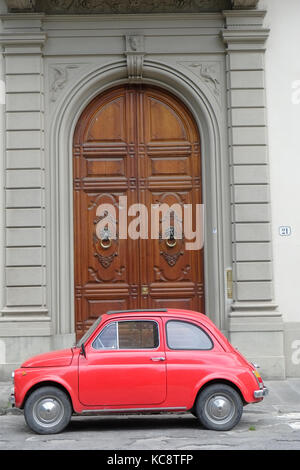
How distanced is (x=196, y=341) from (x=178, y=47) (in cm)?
633

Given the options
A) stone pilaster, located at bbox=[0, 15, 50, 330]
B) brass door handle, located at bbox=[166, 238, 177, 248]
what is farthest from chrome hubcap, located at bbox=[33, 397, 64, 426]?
brass door handle, located at bbox=[166, 238, 177, 248]

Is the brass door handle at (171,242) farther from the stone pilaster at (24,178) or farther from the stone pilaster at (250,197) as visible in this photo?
the stone pilaster at (24,178)

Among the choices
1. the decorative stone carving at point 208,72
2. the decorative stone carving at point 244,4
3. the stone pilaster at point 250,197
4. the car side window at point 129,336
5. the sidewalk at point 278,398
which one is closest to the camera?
the car side window at point 129,336

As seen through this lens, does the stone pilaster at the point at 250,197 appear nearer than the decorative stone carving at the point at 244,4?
Yes

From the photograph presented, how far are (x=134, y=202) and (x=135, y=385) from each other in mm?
5204

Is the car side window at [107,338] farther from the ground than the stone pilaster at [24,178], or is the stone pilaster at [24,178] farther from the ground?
the stone pilaster at [24,178]

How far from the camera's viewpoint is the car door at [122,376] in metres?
8.25

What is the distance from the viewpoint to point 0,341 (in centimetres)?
1198

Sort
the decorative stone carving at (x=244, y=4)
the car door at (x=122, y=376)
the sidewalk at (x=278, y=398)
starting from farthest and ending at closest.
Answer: the decorative stone carving at (x=244, y=4), the sidewalk at (x=278, y=398), the car door at (x=122, y=376)

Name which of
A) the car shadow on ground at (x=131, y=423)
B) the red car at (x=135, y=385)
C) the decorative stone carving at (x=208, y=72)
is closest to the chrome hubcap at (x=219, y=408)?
the red car at (x=135, y=385)

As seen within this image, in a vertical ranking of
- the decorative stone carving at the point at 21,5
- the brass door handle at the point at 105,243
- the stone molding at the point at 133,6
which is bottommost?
the brass door handle at the point at 105,243

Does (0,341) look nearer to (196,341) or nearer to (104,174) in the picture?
(104,174)

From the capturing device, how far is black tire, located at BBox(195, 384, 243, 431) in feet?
27.3

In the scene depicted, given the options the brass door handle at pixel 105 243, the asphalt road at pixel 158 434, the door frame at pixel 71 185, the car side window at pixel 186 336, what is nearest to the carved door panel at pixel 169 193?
the door frame at pixel 71 185
